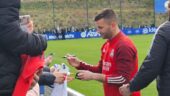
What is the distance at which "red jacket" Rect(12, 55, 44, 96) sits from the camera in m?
3.66

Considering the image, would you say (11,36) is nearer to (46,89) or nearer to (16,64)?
(16,64)

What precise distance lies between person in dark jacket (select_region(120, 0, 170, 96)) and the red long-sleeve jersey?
91 cm

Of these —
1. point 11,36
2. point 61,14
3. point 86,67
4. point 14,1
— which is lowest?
point 61,14

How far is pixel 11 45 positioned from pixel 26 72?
26 cm

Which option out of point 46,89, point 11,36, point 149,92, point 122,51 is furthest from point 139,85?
point 149,92

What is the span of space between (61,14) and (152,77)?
5484cm

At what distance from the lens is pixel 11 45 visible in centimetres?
352

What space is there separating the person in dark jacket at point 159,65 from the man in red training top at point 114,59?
3.00 ft

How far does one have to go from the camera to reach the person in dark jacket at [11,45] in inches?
137

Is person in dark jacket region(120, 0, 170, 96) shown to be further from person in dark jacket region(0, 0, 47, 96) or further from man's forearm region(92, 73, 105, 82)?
person in dark jacket region(0, 0, 47, 96)

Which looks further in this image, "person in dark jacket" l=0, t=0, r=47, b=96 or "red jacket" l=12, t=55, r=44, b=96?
"red jacket" l=12, t=55, r=44, b=96

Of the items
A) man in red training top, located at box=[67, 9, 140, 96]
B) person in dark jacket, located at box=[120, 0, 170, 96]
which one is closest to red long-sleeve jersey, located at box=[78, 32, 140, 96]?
man in red training top, located at box=[67, 9, 140, 96]

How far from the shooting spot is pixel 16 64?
12.0 feet

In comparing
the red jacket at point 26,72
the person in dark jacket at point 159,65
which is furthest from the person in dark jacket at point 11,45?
the person in dark jacket at point 159,65
